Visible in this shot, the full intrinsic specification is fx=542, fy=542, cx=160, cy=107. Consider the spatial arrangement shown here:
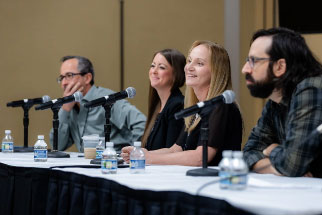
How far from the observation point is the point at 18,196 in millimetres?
2525


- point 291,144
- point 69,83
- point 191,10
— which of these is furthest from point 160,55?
point 191,10

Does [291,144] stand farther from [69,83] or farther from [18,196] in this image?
[69,83]

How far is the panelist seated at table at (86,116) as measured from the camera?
401 centimetres

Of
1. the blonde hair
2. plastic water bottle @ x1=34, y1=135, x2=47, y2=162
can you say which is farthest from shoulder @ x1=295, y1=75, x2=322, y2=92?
plastic water bottle @ x1=34, y1=135, x2=47, y2=162

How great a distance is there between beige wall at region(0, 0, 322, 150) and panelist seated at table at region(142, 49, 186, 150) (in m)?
2.09

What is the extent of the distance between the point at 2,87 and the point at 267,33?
3.50m

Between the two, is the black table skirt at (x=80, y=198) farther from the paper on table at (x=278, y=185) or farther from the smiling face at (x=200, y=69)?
the smiling face at (x=200, y=69)

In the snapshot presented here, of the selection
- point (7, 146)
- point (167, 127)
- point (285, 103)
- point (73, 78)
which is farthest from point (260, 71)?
point (73, 78)

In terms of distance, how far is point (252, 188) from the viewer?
1.69 meters

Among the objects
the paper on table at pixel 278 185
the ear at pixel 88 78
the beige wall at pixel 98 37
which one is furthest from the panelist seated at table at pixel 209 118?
the beige wall at pixel 98 37

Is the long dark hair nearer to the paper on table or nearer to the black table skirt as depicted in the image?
the paper on table

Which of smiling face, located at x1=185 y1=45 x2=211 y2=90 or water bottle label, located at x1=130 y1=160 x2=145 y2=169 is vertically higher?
smiling face, located at x1=185 y1=45 x2=211 y2=90

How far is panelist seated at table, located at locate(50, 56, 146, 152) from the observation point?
401cm

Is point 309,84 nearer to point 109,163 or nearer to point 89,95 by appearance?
point 109,163
